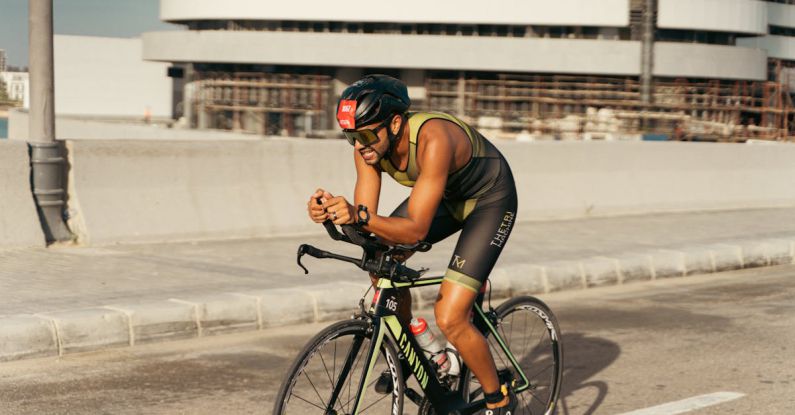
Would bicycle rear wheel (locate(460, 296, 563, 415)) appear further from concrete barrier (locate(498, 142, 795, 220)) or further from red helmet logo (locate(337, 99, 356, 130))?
concrete barrier (locate(498, 142, 795, 220))

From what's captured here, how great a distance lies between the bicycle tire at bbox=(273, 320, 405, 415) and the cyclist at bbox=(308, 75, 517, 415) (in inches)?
10.3

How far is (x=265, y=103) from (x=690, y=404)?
7616 cm

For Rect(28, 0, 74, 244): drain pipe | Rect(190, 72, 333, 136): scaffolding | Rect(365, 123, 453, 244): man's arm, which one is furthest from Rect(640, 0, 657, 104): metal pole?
Rect(365, 123, 453, 244): man's arm

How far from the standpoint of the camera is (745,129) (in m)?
69.2

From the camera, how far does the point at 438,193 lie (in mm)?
4855

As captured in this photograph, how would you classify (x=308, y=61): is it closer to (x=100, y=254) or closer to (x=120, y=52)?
(x=120, y=52)

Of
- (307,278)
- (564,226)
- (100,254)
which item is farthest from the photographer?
(564,226)

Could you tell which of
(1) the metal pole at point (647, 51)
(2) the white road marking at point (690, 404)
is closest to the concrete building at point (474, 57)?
(1) the metal pole at point (647, 51)

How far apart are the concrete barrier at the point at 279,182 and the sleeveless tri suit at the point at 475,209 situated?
7447 mm

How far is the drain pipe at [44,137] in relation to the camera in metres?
11.8

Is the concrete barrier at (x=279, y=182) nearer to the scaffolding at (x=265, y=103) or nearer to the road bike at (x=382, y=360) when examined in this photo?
the road bike at (x=382, y=360)

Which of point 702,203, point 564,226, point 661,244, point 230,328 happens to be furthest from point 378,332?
point 702,203

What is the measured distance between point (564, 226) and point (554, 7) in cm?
6870

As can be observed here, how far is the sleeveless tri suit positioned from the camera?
17.0 feet
